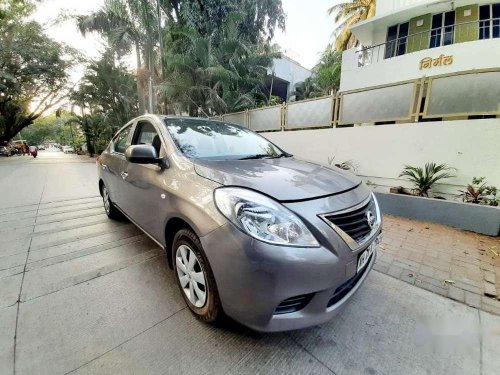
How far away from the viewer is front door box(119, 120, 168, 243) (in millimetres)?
2168

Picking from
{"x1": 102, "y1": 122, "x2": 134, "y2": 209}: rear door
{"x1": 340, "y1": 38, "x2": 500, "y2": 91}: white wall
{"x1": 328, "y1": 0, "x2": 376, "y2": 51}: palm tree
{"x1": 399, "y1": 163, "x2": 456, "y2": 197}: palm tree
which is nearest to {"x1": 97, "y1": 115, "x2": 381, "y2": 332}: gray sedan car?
{"x1": 102, "y1": 122, "x2": 134, "y2": 209}: rear door

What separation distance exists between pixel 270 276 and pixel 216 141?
1605 millimetres

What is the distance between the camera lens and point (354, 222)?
1.66 metres

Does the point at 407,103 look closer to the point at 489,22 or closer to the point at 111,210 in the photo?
the point at 111,210

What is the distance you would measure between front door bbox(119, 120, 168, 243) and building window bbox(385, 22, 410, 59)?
1188 centimetres

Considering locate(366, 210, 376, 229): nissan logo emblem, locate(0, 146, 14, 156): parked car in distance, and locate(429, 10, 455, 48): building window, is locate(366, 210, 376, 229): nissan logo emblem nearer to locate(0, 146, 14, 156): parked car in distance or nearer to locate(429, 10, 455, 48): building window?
locate(429, 10, 455, 48): building window

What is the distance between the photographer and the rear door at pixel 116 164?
3.13m

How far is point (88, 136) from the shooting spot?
25531 millimetres

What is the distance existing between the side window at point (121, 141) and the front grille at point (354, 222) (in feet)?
9.13

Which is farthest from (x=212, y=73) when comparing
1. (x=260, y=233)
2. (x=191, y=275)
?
(x=260, y=233)

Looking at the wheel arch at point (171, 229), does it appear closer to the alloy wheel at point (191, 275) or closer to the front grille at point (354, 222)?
the alloy wheel at point (191, 275)

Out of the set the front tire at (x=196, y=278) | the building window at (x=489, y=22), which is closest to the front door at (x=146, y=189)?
the front tire at (x=196, y=278)

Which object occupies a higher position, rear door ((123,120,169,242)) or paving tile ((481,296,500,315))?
rear door ((123,120,169,242))

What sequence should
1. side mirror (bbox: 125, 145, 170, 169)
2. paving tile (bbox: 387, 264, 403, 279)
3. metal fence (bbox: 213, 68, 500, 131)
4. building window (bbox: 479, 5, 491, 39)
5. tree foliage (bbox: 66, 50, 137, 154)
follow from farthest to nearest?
tree foliage (bbox: 66, 50, 137, 154) < building window (bbox: 479, 5, 491, 39) < metal fence (bbox: 213, 68, 500, 131) < paving tile (bbox: 387, 264, 403, 279) < side mirror (bbox: 125, 145, 170, 169)
